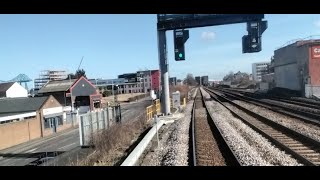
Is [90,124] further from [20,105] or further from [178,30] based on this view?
[20,105]

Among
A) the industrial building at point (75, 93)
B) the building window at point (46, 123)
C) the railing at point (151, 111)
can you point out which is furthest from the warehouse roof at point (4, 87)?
the railing at point (151, 111)

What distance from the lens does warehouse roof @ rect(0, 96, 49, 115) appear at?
4434 cm

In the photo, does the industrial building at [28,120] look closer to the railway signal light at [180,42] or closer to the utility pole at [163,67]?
the utility pole at [163,67]

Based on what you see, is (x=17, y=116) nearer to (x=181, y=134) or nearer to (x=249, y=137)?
(x=181, y=134)

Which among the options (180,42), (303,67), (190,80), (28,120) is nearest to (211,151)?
(180,42)

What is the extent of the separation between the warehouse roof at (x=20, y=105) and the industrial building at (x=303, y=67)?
2719cm

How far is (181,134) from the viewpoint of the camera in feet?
61.8

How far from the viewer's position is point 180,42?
80.4 feet

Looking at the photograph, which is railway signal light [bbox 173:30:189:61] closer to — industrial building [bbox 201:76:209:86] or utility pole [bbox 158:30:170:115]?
utility pole [bbox 158:30:170:115]

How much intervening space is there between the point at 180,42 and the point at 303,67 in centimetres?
2499

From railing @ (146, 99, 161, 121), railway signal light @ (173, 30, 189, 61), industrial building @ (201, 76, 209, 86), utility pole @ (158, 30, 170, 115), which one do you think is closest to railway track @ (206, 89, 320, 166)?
railway signal light @ (173, 30, 189, 61)
